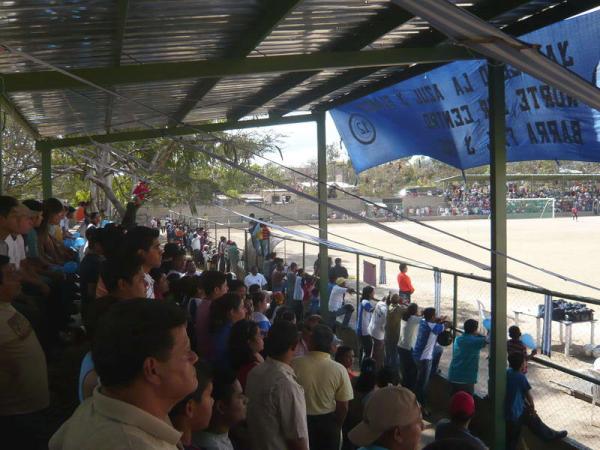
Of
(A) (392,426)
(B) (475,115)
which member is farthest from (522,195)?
(A) (392,426)

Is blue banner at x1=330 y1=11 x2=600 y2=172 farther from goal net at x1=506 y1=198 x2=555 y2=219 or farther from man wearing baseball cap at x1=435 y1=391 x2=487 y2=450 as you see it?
Answer: goal net at x1=506 y1=198 x2=555 y2=219

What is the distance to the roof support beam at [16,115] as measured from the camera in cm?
717

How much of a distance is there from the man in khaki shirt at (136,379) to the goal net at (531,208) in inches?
2527

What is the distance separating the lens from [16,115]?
28.3ft

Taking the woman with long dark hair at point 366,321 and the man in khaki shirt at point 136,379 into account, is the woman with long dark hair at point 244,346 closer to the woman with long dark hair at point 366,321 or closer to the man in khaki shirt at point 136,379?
the man in khaki shirt at point 136,379

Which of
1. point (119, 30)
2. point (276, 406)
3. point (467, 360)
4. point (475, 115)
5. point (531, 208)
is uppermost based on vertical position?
point (119, 30)

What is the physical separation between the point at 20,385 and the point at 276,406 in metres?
1.19

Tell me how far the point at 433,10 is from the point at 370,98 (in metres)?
7.29

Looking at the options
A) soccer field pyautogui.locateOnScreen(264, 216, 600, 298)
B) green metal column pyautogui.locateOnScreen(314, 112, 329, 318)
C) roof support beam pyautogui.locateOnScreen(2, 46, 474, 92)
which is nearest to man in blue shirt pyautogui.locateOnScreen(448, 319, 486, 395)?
roof support beam pyautogui.locateOnScreen(2, 46, 474, 92)

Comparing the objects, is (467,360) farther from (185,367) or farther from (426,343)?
(185,367)

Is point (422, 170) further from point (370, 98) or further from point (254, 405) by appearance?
point (254, 405)

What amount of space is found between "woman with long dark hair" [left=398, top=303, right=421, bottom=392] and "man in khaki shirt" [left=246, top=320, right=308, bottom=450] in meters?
4.64

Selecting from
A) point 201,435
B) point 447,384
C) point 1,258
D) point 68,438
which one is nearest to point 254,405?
point 201,435

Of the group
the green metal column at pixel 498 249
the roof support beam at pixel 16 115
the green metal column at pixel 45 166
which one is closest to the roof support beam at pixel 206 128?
the green metal column at pixel 45 166
